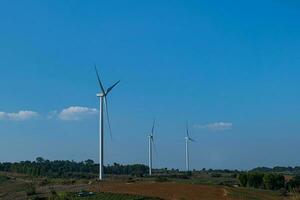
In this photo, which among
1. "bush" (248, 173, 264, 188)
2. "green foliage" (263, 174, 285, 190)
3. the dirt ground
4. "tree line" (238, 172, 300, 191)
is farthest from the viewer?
"bush" (248, 173, 264, 188)

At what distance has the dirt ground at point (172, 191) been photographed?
9538cm

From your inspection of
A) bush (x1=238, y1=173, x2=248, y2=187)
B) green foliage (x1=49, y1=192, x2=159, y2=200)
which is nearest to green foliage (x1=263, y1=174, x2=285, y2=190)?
bush (x1=238, y1=173, x2=248, y2=187)

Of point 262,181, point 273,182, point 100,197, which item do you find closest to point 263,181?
point 262,181

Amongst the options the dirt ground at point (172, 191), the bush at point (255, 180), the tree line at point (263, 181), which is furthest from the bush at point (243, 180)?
the dirt ground at point (172, 191)

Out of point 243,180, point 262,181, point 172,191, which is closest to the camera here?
point 172,191

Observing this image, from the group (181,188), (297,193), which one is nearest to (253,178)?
(181,188)

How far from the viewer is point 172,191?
4139 inches

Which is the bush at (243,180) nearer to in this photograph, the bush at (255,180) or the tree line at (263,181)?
the tree line at (263,181)

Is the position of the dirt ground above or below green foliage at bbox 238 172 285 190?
below

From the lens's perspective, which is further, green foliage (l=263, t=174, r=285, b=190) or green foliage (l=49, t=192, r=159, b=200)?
green foliage (l=263, t=174, r=285, b=190)

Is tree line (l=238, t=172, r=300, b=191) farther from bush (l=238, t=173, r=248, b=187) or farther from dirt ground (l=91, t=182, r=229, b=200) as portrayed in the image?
dirt ground (l=91, t=182, r=229, b=200)

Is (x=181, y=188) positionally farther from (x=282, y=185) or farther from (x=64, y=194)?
(x=282, y=185)

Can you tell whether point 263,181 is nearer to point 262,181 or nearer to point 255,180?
point 262,181

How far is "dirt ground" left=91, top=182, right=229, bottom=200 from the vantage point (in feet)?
313
